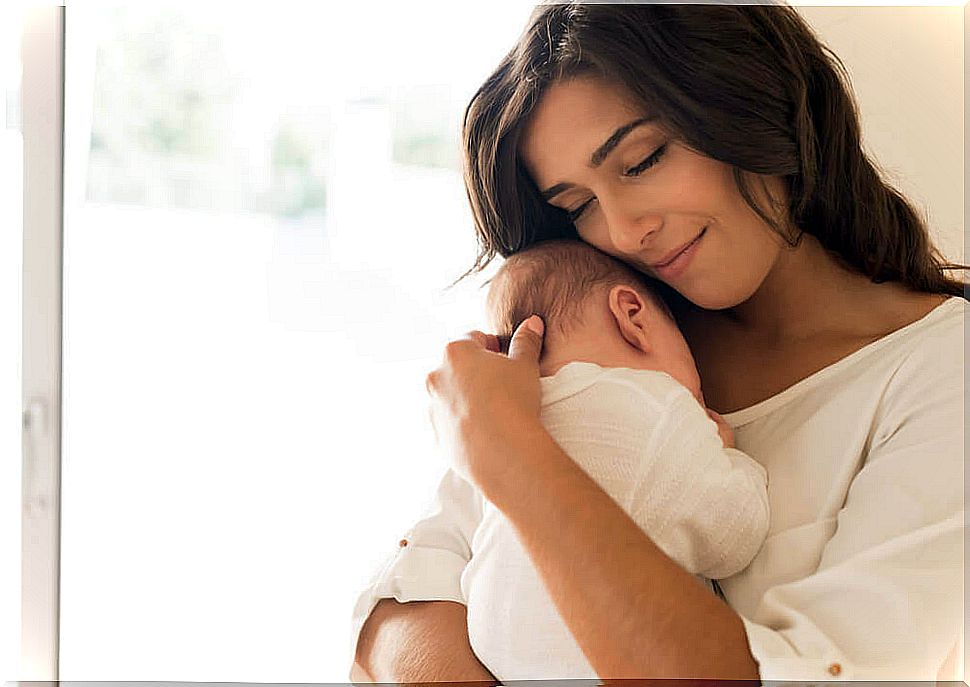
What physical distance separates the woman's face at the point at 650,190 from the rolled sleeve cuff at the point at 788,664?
1.46 ft

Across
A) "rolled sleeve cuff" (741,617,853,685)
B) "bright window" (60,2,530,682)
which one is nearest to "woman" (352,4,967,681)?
"rolled sleeve cuff" (741,617,853,685)

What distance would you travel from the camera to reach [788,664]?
891 millimetres

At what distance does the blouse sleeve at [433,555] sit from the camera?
1.19 m

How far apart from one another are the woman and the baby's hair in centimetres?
3

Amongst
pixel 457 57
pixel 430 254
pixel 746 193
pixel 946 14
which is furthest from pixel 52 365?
pixel 946 14

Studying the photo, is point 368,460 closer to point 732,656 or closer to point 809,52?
point 732,656

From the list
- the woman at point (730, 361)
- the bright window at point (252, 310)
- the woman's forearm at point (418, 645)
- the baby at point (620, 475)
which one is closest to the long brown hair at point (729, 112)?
the woman at point (730, 361)

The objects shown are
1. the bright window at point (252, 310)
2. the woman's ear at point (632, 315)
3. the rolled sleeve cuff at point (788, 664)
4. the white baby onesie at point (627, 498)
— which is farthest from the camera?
the bright window at point (252, 310)

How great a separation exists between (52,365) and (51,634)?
1.24 feet

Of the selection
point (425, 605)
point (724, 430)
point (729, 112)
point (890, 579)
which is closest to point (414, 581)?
point (425, 605)

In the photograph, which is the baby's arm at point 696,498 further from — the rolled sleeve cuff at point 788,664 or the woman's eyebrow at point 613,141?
the woman's eyebrow at point 613,141

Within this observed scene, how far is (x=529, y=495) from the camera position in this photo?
3.14 feet

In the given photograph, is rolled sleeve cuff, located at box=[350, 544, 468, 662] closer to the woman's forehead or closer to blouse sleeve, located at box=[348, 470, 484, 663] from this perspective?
blouse sleeve, located at box=[348, 470, 484, 663]

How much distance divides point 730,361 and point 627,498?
0.36 metres
